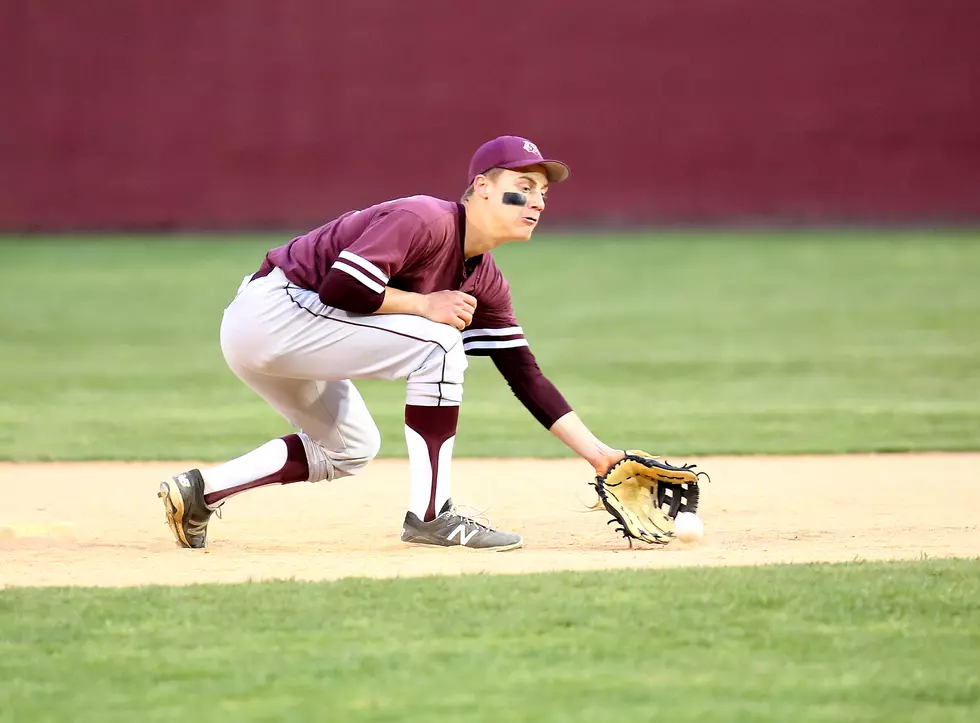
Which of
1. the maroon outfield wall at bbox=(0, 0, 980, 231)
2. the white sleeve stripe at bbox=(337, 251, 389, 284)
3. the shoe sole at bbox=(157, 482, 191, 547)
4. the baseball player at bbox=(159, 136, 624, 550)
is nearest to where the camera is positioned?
the white sleeve stripe at bbox=(337, 251, 389, 284)

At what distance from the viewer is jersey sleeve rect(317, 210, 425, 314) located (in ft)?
13.5

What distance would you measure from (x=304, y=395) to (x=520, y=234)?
902 millimetres

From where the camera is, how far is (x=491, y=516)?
17.2ft

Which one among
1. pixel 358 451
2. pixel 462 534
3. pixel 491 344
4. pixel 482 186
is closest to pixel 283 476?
pixel 358 451

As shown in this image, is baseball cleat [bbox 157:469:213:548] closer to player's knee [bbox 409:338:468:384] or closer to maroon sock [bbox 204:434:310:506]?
maroon sock [bbox 204:434:310:506]

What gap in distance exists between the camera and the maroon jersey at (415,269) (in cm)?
413

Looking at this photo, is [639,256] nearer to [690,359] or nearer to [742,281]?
[742,281]

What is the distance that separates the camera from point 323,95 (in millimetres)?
19703

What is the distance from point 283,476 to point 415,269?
0.83 metres

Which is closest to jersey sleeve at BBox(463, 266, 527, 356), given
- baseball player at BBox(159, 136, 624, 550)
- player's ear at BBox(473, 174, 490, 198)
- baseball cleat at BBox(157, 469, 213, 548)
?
baseball player at BBox(159, 136, 624, 550)

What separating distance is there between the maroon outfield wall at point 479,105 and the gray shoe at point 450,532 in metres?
15.4

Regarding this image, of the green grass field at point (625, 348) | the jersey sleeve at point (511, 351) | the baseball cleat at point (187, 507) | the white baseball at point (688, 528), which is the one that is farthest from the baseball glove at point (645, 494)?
the green grass field at point (625, 348)

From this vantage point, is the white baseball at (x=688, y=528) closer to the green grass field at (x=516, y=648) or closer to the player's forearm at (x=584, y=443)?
the player's forearm at (x=584, y=443)

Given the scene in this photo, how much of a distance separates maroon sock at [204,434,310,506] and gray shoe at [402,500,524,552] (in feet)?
1.56
